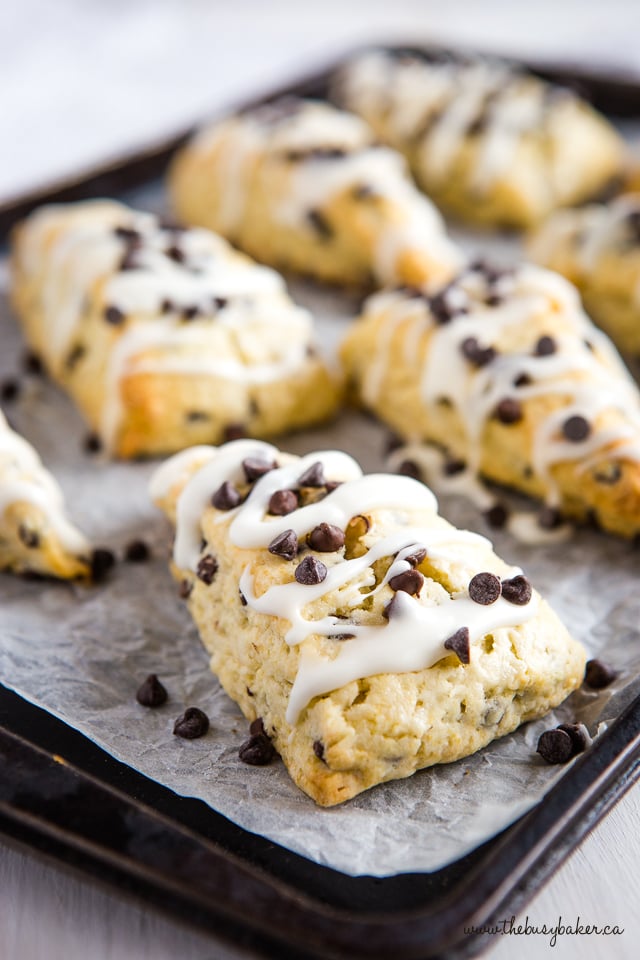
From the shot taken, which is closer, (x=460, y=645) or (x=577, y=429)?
(x=460, y=645)

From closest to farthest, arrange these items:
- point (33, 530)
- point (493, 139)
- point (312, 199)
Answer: point (33, 530) → point (312, 199) → point (493, 139)

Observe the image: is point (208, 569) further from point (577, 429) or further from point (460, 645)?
point (577, 429)

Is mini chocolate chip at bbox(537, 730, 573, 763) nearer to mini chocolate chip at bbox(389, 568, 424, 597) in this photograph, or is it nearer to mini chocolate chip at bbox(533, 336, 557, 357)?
mini chocolate chip at bbox(389, 568, 424, 597)

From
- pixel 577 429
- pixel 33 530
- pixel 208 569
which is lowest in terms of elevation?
pixel 33 530

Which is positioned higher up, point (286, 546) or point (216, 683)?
point (286, 546)

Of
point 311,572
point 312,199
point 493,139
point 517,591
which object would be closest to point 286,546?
point 311,572
